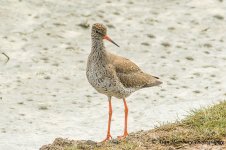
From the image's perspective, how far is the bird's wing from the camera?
11.6 meters

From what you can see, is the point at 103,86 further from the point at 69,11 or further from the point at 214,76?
the point at 69,11

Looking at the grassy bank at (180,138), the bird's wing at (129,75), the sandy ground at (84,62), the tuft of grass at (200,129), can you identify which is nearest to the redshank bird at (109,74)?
the bird's wing at (129,75)

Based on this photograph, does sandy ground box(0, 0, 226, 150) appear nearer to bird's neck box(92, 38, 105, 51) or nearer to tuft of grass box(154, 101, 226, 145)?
bird's neck box(92, 38, 105, 51)

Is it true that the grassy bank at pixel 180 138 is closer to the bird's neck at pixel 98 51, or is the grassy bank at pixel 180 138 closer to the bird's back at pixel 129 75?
the bird's back at pixel 129 75

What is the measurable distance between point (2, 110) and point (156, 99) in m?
3.07

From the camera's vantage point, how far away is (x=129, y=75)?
11.8 m

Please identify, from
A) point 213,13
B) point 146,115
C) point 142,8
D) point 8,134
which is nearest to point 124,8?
point 142,8

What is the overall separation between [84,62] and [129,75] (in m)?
3.72

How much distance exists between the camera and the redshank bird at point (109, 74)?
11219 millimetres

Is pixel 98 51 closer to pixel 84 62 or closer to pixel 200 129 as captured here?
pixel 200 129

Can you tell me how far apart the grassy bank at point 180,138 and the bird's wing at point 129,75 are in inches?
48.6

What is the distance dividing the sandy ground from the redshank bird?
3.90ft


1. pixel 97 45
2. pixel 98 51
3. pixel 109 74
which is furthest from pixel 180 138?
pixel 97 45

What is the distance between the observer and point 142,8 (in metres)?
17.7
